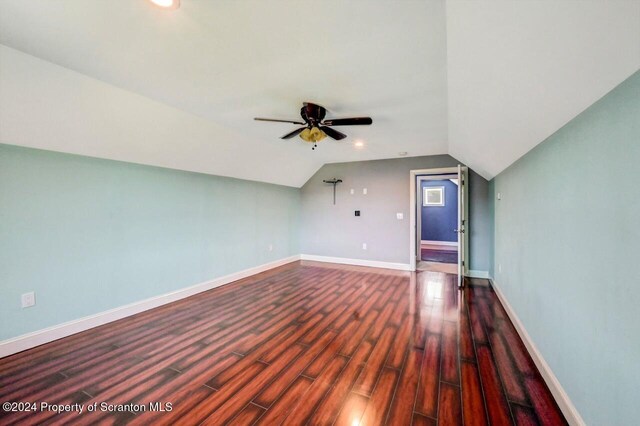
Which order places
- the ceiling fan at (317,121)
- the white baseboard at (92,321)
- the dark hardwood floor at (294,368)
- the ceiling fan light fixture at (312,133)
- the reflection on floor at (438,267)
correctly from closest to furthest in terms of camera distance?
the dark hardwood floor at (294,368)
the white baseboard at (92,321)
the ceiling fan at (317,121)
the ceiling fan light fixture at (312,133)
the reflection on floor at (438,267)

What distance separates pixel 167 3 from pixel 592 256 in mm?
2564

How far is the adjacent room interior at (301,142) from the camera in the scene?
117cm

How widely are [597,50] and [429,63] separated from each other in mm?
1056

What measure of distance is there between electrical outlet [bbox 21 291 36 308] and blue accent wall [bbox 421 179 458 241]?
8494 millimetres

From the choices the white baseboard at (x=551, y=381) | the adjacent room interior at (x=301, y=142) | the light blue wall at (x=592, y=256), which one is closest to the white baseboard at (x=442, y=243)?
the adjacent room interior at (x=301, y=142)

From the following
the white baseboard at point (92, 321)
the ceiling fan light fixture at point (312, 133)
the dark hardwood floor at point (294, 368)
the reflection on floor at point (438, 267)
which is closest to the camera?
the dark hardwood floor at point (294, 368)

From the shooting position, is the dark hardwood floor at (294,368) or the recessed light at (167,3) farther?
the dark hardwood floor at (294,368)

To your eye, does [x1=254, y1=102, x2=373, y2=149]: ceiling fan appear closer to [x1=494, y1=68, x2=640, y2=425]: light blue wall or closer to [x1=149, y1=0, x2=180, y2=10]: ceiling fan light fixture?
[x1=149, y1=0, x2=180, y2=10]: ceiling fan light fixture

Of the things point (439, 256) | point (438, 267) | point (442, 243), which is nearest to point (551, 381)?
point (438, 267)

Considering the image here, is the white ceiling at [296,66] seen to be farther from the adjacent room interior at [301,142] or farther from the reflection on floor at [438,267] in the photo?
the reflection on floor at [438,267]

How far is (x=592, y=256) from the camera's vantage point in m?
1.27

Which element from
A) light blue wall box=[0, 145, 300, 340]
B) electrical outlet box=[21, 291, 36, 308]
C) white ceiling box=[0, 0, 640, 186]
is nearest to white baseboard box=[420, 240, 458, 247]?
white ceiling box=[0, 0, 640, 186]

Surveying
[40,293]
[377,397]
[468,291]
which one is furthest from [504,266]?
[40,293]

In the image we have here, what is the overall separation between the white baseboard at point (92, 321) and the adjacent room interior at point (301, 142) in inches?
0.8
